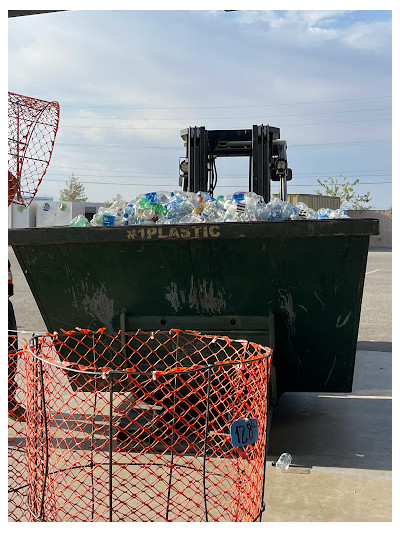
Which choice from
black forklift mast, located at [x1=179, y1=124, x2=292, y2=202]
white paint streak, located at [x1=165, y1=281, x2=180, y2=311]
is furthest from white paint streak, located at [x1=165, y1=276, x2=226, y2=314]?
black forklift mast, located at [x1=179, y1=124, x2=292, y2=202]

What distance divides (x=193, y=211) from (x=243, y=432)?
207cm

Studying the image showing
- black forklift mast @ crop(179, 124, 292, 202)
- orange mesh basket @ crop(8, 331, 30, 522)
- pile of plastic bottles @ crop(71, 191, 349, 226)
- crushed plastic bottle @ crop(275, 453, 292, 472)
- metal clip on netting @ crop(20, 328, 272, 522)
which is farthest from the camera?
black forklift mast @ crop(179, 124, 292, 202)

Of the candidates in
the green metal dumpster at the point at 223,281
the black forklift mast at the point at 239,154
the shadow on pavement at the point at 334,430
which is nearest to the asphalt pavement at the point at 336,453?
the shadow on pavement at the point at 334,430

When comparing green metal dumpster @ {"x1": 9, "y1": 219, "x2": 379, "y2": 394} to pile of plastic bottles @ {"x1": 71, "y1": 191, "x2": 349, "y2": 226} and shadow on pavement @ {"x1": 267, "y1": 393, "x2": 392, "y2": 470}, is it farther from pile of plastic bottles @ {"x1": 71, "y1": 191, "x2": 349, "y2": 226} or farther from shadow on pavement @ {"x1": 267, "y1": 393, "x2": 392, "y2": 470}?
shadow on pavement @ {"x1": 267, "y1": 393, "x2": 392, "y2": 470}

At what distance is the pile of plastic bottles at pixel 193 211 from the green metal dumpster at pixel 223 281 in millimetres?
231

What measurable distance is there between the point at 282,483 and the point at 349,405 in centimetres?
210

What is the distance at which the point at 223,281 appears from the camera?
427 cm

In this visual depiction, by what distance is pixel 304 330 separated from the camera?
4.41 metres

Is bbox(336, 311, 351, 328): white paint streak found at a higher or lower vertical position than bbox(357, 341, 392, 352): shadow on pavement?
higher

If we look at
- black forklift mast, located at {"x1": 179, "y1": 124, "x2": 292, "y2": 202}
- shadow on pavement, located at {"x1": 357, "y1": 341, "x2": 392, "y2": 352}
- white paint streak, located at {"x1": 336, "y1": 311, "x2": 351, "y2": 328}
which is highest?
black forklift mast, located at {"x1": 179, "y1": 124, "x2": 292, "y2": 202}

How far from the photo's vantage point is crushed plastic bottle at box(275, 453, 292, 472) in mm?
4212

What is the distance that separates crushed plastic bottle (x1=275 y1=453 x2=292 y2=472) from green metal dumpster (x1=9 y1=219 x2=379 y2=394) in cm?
63

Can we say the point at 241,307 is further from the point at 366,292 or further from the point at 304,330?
the point at 366,292

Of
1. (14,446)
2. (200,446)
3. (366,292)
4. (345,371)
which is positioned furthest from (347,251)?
(366,292)
